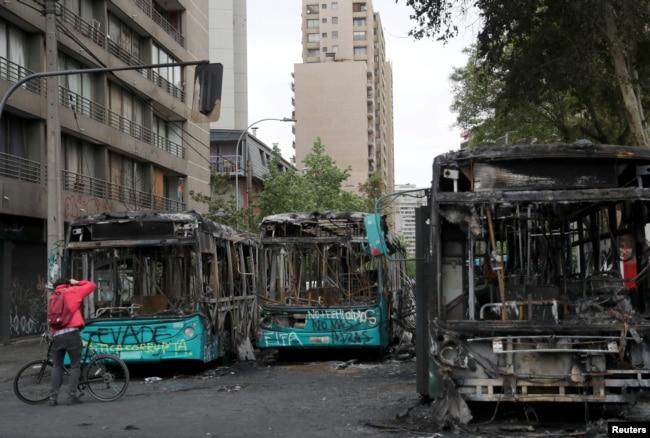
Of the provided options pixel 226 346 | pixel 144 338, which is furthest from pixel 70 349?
pixel 226 346

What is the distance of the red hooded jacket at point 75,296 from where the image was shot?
36.1 ft

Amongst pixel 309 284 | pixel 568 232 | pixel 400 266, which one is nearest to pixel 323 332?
pixel 309 284

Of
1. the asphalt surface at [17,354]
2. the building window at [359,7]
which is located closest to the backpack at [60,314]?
the asphalt surface at [17,354]

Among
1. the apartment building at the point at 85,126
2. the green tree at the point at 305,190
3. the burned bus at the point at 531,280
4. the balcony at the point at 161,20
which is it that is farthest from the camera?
the green tree at the point at 305,190

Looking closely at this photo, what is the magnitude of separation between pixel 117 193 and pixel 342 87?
78.1 meters

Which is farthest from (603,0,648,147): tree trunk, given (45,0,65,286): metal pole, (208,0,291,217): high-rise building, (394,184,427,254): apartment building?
(208,0,291,217): high-rise building

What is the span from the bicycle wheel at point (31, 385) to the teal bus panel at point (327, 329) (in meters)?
5.45

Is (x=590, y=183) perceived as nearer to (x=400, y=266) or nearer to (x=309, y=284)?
(x=309, y=284)

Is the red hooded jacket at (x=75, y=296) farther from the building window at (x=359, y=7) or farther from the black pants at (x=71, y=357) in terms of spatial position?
the building window at (x=359, y=7)

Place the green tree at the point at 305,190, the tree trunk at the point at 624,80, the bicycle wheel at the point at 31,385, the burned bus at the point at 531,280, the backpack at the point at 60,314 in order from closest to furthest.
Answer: the burned bus at the point at 531,280, the backpack at the point at 60,314, the bicycle wheel at the point at 31,385, the tree trunk at the point at 624,80, the green tree at the point at 305,190

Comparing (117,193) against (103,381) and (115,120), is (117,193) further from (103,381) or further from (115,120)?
(103,381)

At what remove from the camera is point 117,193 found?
32469mm

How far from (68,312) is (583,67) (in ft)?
38.0

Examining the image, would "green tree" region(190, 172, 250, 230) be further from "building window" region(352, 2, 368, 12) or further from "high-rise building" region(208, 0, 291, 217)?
"building window" region(352, 2, 368, 12)
